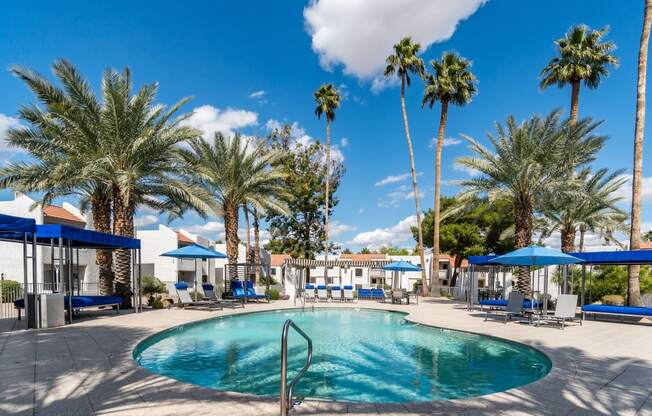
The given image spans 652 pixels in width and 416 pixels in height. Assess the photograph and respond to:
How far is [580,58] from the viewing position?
2450cm

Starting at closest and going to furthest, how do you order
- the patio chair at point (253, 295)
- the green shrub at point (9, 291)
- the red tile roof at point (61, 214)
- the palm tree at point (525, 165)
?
the palm tree at point (525, 165) < the green shrub at point (9, 291) < the patio chair at point (253, 295) < the red tile roof at point (61, 214)

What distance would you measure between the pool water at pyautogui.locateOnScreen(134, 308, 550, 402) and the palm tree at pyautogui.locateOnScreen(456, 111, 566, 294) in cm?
899

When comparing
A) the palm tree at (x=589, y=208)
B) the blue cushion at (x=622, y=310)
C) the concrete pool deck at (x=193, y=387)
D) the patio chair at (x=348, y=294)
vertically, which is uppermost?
the palm tree at (x=589, y=208)

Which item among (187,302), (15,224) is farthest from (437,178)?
(15,224)

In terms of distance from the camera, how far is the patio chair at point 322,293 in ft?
78.3

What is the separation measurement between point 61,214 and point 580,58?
35.5 meters

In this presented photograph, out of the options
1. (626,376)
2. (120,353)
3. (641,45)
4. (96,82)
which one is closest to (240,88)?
(96,82)

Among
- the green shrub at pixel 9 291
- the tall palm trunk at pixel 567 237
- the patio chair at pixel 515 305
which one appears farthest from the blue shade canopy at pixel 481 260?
the green shrub at pixel 9 291

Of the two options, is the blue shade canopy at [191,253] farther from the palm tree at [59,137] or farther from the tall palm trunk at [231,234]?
the palm tree at [59,137]

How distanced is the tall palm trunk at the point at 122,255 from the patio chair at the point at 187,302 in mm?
1905

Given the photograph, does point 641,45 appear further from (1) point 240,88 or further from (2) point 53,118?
(2) point 53,118

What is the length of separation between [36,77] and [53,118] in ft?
4.99

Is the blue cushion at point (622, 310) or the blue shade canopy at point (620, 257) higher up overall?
the blue shade canopy at point (620, 257)

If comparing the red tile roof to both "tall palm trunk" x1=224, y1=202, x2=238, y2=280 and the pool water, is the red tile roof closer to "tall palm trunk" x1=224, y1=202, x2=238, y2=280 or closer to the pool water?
"tall palm trunk" x1=224, y1=202, x2=238, y2=280
